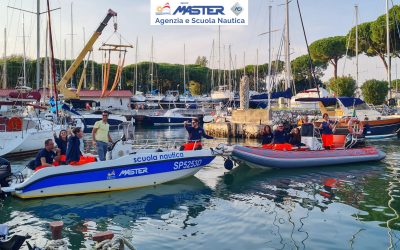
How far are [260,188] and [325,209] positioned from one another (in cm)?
319

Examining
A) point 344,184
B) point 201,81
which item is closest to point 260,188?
point 344,184

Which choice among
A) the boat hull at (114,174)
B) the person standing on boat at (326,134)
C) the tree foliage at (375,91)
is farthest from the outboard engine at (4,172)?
the tree foliage at (375,91)

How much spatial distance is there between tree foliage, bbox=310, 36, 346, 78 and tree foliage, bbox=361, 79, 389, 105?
927 inches

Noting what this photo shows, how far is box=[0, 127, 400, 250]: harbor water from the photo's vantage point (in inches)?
352

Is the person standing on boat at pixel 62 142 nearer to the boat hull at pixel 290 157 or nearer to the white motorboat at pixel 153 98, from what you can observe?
the boat hull at pixel 290 157

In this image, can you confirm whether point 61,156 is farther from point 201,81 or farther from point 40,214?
point 201,81

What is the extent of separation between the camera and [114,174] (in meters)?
13.2

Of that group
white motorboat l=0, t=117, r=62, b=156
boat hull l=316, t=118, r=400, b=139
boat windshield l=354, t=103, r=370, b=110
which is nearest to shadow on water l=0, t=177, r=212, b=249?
white motorboat l=0, t=117, r=62, b=156

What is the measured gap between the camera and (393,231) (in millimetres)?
9500

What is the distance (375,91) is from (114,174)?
3888 cm

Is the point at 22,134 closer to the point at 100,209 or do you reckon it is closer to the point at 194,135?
the point at 194,135

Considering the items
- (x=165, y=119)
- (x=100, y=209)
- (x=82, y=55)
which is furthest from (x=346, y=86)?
(x=100, y=209)

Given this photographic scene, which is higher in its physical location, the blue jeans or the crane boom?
the crane boom

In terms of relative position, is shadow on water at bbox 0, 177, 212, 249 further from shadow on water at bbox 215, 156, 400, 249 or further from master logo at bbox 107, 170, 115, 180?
shadow on water at bbox 215, 156, 400, 249
